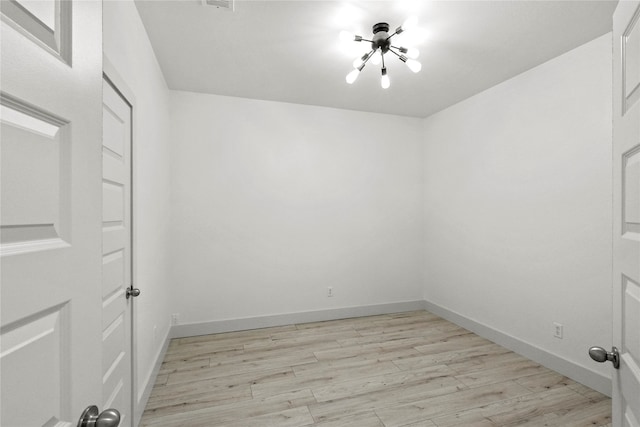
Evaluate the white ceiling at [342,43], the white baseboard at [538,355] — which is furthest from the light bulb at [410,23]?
the white baseboard at [538,355]

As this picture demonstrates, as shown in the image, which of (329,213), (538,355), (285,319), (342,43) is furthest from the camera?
(329,213)

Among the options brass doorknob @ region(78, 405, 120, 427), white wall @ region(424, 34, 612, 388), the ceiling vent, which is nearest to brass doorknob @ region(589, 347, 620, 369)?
brass doorknob @ region(78, 405, 120, 427)

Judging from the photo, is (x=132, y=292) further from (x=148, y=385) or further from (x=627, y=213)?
(x=627, y=213)

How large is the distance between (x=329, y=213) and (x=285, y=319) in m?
1.42

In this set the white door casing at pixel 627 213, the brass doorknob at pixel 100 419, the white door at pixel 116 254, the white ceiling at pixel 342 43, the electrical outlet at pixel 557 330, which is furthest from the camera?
the electrical outlet at pixel 557 330

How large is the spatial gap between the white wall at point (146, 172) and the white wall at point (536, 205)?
3245 mm

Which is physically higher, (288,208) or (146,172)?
(146,172)

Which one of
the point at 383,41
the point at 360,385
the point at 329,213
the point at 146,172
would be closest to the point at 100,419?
the point at 146,172

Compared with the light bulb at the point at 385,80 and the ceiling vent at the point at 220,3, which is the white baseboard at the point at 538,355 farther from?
the ceiling vent at the point at 220,3

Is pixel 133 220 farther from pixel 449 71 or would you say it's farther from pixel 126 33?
pixel 449 71

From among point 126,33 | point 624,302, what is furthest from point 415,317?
point 126,33

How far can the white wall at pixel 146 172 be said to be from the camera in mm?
1652

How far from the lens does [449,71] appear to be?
111 inches

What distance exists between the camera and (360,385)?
232cm
